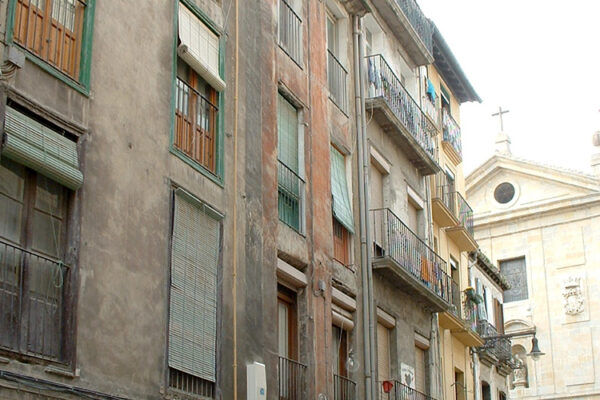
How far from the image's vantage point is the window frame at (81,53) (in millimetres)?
11030

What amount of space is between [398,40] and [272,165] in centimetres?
929

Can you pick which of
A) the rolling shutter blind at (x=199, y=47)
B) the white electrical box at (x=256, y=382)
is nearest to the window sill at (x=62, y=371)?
the white electrical box at (x=256, y=382)

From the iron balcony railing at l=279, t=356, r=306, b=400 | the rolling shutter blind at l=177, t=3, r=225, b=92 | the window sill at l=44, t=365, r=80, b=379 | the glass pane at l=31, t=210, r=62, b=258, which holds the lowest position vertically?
the window sill at l=44, t=365, r=80, b=379

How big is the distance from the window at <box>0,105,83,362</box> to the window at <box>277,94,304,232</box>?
5.80 metres

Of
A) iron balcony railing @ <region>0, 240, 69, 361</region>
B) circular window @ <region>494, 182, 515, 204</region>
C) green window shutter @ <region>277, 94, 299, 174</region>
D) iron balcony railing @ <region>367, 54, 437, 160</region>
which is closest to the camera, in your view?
iron balcony railing @ <region>0, 240, 69, 361</region>

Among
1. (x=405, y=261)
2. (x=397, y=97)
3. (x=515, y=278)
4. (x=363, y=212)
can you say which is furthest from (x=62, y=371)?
(x=515, y=278)

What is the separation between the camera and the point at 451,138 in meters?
29.1

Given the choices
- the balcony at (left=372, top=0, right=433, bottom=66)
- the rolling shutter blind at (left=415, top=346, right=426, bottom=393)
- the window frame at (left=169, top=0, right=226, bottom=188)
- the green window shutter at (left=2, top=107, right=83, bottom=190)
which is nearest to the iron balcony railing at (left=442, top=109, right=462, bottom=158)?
the balcony at (left=372, top=0, right=433, bottom=66)

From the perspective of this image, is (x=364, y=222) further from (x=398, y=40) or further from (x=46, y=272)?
(x=46, y=272)

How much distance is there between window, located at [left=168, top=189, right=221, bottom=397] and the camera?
1301 cm

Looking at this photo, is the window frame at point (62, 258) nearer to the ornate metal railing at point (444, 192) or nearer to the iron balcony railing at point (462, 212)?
the ornate metal railing at point (444, 192)

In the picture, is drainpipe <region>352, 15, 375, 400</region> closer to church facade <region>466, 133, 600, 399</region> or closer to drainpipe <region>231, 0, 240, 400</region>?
drainpipe <region>231, 0, 240, 400</region>

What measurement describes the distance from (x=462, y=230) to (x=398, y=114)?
577cm

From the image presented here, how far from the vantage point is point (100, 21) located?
12.4 metres
